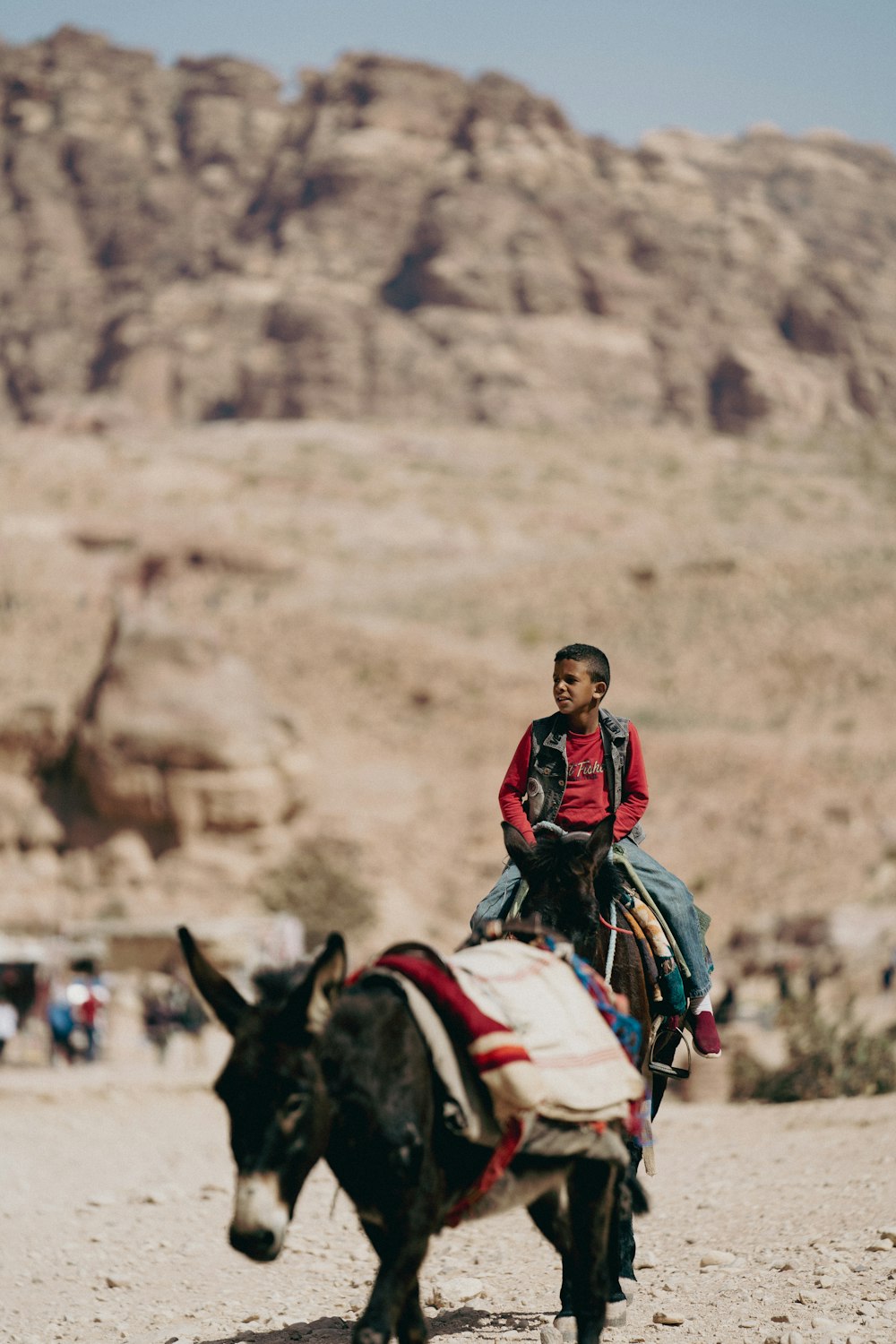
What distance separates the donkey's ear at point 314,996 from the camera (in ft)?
13.2

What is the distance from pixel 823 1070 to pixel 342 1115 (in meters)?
13.9

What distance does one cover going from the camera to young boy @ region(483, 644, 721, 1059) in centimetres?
→ 614

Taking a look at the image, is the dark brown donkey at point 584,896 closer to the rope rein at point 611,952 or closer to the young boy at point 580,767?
the rope rein at point 611,952

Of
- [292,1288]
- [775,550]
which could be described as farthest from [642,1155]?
[775,550]

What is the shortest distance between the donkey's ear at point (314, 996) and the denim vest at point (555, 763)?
7.09 ft

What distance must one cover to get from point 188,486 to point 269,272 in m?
47.1

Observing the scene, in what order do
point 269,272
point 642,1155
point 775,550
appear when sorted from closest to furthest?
point 642,1155 < point 775,550 < point 269,272

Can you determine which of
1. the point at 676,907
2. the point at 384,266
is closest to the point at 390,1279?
the point at 676,907

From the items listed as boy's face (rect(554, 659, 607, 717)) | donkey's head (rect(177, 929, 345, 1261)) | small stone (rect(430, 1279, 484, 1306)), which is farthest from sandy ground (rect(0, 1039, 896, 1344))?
boy's face (rect(554, 659, 607, 717))

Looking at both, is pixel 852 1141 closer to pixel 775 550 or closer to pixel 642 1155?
pixel 642 1155

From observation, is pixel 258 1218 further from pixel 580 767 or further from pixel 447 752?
pixel 447 752

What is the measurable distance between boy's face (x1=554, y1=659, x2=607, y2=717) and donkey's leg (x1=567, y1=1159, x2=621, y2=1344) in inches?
69.9

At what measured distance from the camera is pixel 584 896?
A: 5688mm

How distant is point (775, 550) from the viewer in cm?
6431
